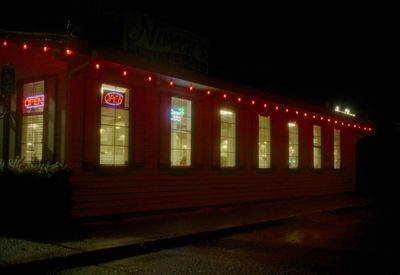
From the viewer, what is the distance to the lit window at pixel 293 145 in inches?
713

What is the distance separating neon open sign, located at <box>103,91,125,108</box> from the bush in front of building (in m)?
2.04

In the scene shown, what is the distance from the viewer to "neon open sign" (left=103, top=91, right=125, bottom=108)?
11219 millimetres

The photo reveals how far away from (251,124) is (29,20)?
24.4 feet

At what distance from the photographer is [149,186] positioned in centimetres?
1232

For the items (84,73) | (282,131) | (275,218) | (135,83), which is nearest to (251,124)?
(282,131)

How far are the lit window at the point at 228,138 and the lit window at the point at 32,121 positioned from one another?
5.42 m

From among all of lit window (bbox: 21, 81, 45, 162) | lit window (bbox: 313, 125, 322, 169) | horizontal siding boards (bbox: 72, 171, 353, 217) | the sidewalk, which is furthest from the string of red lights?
the sidewalk

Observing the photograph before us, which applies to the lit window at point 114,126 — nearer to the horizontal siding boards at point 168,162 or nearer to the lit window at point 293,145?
the horizontal siding boards at point 168,162

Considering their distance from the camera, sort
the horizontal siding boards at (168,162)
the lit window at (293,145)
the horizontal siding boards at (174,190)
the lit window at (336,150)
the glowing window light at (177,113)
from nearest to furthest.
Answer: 1. the horizontal siding boards at (168,162)
2. the horizontal siding boards at (174,190)
3. the glowing window light at (177,113)
4. the lit window at (293,145)
5. the lit window at (336,150)

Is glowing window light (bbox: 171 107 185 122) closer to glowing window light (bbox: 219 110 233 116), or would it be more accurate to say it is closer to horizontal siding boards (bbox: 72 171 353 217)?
horizontal siding boards (bbox: 72 171 353 217)

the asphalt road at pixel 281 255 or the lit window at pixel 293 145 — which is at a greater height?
the lit window at pixel 293 145

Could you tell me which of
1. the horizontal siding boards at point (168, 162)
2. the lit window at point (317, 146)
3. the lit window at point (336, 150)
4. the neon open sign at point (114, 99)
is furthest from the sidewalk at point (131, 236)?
Result: the lit window at point (336, 150)

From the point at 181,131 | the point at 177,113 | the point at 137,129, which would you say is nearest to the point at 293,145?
the point at 181,131

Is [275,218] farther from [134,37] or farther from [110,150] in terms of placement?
[134,37]
